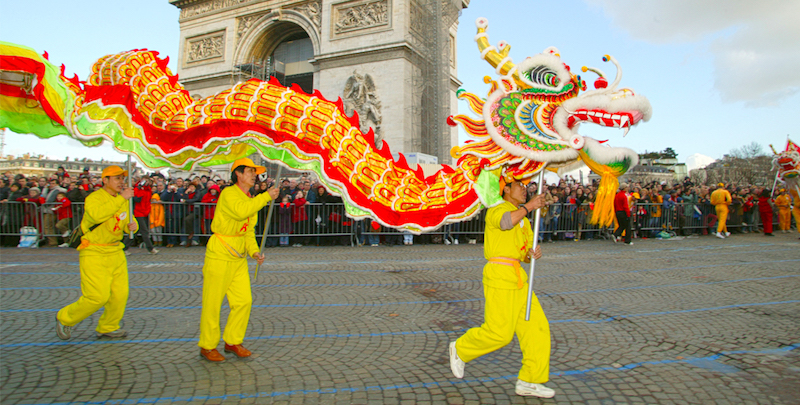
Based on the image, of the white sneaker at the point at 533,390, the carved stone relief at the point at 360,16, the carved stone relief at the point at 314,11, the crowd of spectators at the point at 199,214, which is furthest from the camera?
the carved stone relief at the point at 314,11

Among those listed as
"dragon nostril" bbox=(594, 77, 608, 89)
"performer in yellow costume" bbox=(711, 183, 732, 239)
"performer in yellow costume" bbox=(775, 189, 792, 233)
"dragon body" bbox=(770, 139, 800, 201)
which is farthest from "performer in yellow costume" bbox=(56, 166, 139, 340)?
"performer in yellow costume" bbox=(775, 189, 792, 233)

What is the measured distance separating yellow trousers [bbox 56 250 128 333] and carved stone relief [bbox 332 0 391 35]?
1979cm

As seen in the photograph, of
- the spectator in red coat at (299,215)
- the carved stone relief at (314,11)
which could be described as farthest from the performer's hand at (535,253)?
the carved stone relief at (314,11)

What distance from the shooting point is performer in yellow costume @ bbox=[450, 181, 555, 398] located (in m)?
3.21

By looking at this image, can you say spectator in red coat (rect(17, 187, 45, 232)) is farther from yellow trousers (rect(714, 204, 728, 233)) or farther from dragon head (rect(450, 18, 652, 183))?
yellow trousers (rect(714, 204, 728, 233))

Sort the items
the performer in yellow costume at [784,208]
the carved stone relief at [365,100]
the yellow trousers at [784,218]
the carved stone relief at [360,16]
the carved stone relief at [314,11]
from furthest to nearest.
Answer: the carved stone relief at [314,11] → the carved stone relief at [360,16] → the carved stone relief at [365,100] → the yellow trousers at [784,218] → the performer in yellow costume at [784,208]

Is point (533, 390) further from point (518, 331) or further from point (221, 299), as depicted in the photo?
point (221, 299)

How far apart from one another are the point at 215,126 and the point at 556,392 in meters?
4.20

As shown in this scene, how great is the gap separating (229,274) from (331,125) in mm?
1897

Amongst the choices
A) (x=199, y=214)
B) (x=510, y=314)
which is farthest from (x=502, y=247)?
(x=199, y=214)

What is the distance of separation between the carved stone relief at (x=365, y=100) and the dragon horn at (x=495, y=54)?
17.2 metres

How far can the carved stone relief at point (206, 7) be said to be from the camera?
26953 millimetres

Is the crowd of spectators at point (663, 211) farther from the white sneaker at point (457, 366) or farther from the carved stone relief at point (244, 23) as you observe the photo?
the carved stone relief at point (244, 23)

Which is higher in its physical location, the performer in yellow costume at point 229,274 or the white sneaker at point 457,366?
the performer in yellow costume at point 229,274
